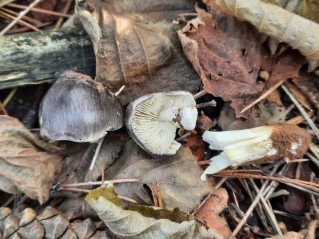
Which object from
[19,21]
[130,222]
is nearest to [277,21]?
[130,222]

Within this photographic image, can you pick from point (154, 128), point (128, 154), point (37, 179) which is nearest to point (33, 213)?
point (37, 179)

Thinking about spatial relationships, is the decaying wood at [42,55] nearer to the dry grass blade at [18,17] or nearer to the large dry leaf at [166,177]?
the dry grass blade at [18,17]

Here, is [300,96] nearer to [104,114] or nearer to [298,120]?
[298,120]

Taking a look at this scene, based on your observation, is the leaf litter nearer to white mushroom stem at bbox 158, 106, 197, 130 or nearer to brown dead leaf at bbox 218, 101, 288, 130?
brown dead leaf at bbox 218, 101, 288, 130

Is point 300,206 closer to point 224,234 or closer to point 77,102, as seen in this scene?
point 224,234

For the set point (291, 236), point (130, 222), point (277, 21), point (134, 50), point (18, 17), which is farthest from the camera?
point (18, 17)

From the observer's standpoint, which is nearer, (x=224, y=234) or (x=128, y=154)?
(x=224, y=234)
